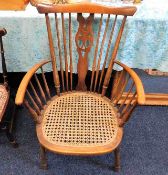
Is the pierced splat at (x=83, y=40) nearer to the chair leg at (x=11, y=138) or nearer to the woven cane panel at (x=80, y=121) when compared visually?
the woven cane panel at (x=80, y=121)

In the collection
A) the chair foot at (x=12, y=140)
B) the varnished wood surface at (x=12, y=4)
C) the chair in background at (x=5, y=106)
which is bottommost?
the chair foot at (x=12, y=140)

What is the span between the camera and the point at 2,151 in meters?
1.56

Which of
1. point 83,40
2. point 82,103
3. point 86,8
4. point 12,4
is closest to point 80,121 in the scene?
point 82,103

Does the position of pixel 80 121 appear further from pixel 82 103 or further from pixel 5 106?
pixel 5 106

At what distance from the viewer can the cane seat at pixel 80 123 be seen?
1167 millimetres

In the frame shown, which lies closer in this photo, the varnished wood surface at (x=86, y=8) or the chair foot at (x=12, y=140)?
the varnished wood surface at (x=86, y=8)

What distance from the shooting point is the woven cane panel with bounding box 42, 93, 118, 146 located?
1.18m

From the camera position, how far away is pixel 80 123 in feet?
4.16

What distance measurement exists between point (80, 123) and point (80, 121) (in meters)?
0.01

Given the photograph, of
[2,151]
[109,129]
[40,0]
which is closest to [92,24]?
[40,0]

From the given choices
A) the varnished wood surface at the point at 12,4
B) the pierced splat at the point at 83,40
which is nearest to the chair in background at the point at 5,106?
the varnished wood surface at the point at 12,4

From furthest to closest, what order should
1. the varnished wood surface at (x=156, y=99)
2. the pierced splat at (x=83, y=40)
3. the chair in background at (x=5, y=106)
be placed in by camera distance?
the varnished wood surface at (x=156, y=99) → the chair in background at (x=5, y=106) → the pierced splat at (x=83, y=40)

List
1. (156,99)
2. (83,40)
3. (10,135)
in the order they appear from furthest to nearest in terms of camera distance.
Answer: (156,99) → (10,135) → (83,40)

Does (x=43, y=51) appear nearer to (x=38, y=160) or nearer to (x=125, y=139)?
(x=38, y=160)
